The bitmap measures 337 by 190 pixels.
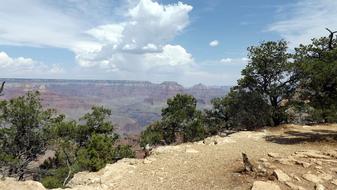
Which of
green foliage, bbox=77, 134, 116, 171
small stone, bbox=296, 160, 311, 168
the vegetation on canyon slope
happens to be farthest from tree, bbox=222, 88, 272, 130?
small stone, bbox=296, 160, 311, 168

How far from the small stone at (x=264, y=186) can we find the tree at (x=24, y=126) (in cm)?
3147

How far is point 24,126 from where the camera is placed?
4288 cm

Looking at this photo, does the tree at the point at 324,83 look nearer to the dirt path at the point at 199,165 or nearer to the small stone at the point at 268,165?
the dirt path at the point at 199,165

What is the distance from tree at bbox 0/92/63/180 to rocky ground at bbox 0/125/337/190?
22.9 metres

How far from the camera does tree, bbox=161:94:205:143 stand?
51.1 metres

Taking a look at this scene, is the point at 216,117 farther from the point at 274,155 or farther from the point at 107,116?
the point at 274,155

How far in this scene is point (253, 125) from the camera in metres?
43.7

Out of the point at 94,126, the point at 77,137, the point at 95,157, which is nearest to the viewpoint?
the point at 95,157

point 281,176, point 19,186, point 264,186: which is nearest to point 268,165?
point 281,176

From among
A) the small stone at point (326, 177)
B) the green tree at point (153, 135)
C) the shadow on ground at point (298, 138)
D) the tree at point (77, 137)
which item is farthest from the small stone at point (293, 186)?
the green tree at point (153, 135)

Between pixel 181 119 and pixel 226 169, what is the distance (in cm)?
3217

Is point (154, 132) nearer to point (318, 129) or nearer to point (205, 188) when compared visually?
point (318, 129)

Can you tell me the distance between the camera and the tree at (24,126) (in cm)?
4112

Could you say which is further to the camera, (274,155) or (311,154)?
(274,155)
